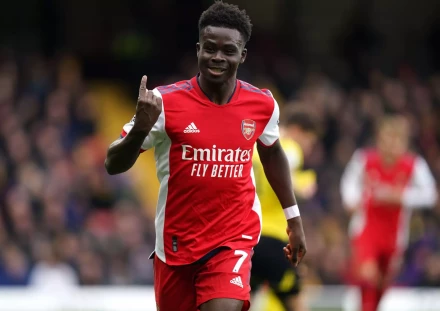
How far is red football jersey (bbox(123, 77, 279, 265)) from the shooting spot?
5887 mm

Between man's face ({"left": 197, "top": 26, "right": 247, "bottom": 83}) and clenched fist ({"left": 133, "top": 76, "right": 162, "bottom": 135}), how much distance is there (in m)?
0.51

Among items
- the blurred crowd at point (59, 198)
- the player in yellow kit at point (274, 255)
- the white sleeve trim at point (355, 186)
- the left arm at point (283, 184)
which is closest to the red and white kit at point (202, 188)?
the left arm at point (283, 184)

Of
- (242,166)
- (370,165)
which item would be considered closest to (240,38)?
(242,166)

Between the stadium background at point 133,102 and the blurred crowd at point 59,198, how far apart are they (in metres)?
0.02

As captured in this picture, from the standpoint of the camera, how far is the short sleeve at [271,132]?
622cm

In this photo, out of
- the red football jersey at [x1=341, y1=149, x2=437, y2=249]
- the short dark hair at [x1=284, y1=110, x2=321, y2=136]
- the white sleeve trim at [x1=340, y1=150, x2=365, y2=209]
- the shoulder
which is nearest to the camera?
the shoulder

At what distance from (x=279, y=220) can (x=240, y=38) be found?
8.34 ft

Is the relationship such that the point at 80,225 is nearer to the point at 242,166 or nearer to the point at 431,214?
the point at 431,214

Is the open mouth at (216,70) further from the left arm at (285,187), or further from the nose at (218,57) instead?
the left arm at (285,187)

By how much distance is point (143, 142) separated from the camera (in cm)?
572

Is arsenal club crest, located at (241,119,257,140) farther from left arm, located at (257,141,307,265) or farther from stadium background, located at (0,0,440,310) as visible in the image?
stadium background, located at (0,0,440,310)

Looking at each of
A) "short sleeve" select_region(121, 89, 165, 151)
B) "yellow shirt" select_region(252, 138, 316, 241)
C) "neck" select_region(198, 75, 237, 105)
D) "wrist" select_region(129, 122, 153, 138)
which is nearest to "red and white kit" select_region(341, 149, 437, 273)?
"yellow shirt" select_region(252, 138, 316, 241)

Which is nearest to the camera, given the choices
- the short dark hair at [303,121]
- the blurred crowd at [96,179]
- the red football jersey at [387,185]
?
the short dark hair at [303,121]

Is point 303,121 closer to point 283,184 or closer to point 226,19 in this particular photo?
point 283,184
